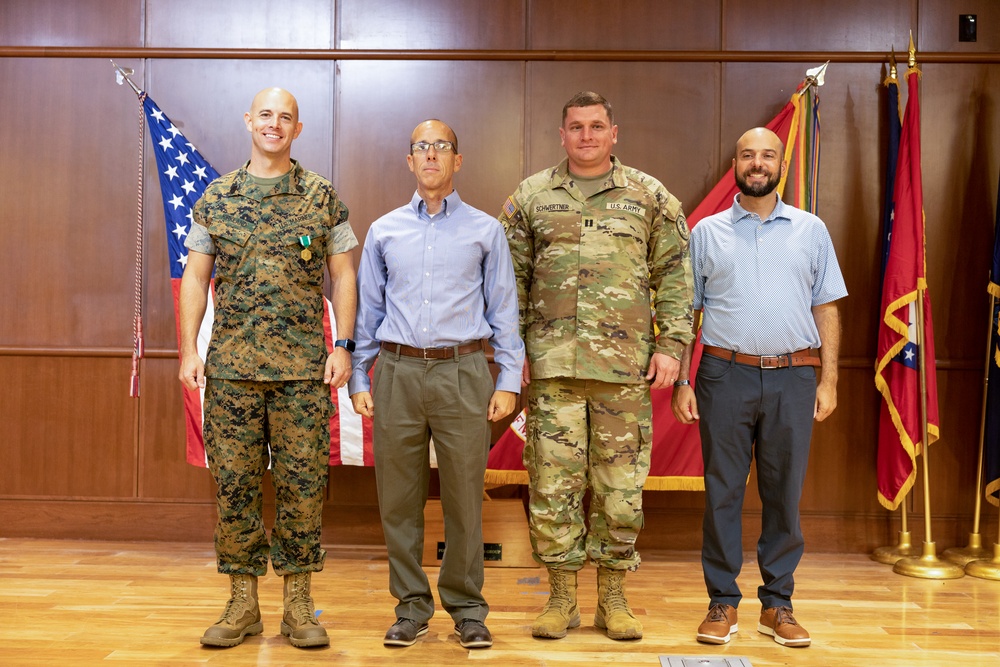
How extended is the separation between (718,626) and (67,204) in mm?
3599

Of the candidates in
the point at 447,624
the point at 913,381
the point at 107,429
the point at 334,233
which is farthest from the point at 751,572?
the point at 107,429

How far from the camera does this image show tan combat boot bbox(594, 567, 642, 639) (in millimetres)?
2834

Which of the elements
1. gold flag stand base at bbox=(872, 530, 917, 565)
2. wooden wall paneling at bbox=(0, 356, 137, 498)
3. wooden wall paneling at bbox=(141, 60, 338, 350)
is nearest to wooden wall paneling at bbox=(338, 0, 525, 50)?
wooden wall paneling at bbox=(141, 60, 338, 350)

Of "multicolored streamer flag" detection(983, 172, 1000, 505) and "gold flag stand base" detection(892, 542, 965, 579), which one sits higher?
"multicolored streamer flag" detection(983, 172, 1000, 505)

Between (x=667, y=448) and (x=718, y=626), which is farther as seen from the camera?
(x=667, y=448)

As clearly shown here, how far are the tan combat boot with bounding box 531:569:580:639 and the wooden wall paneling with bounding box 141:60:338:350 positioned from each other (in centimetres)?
231

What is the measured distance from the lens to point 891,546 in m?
4.17

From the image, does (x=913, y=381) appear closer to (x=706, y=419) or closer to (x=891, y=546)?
(x=891, y=546)

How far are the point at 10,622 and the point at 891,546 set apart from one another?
377cm

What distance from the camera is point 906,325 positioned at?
3949 mm

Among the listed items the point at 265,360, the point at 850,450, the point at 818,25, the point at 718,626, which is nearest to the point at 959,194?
the point at 818,25

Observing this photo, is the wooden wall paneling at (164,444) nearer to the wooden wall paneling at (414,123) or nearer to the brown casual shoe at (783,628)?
the wooden wall paneling at (414,123)

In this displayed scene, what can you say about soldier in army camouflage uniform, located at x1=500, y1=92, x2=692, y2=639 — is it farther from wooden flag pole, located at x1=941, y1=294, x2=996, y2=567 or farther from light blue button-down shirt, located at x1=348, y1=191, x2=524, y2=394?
wooden flag pole, located at x1=941, y1=294, x2=996, y2=567

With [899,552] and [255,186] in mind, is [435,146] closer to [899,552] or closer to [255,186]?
[255,186]
